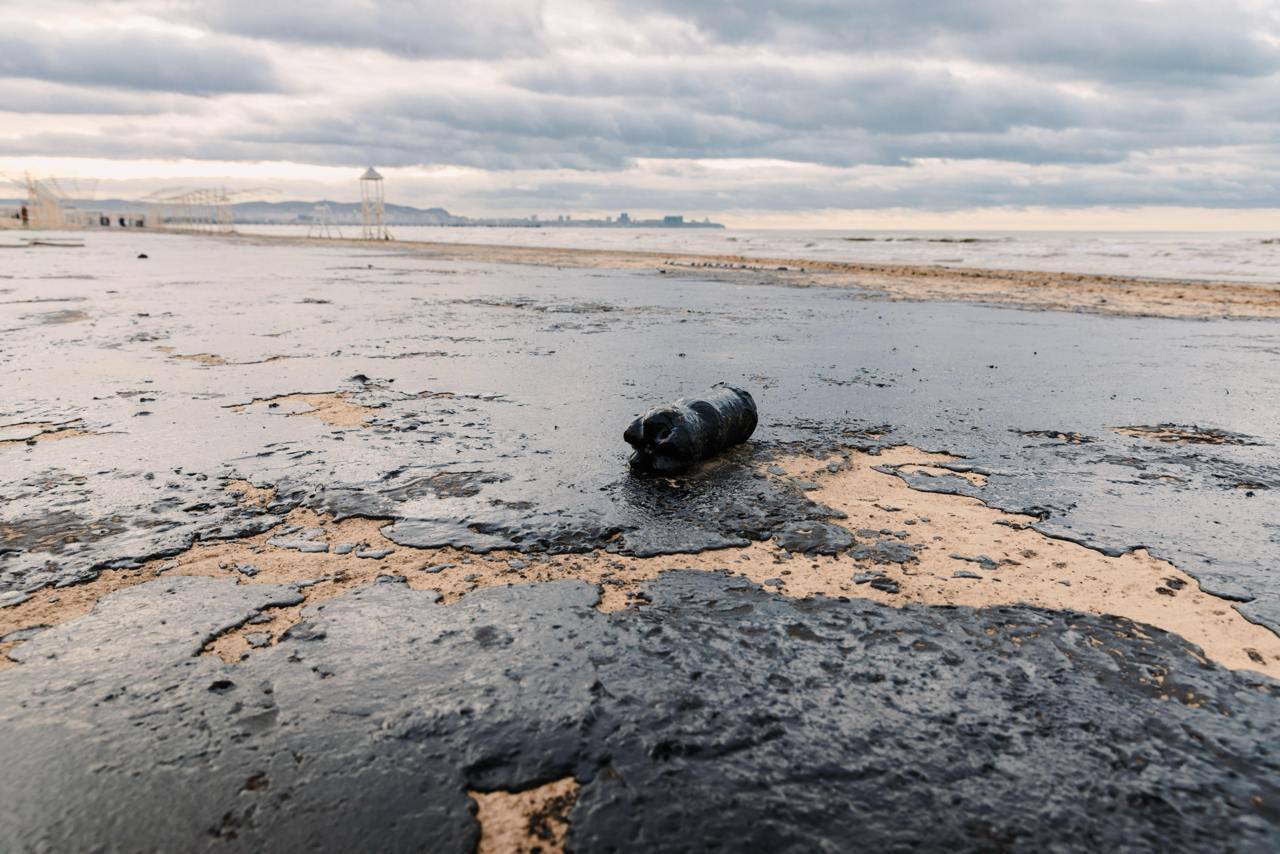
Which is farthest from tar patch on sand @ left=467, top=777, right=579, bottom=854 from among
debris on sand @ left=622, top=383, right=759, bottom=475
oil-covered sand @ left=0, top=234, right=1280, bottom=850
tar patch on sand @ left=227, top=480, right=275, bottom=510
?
debris on sand @ left=622, top=383, right=759, bottom=475

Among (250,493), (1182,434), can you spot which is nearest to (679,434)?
(250,493)

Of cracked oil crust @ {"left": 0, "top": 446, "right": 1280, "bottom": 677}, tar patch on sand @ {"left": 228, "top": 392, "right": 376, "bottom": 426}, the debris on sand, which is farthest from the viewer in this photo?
tar patch on sand @ {"left": 228, "top": 392, "right": 376, "bottom": 426}

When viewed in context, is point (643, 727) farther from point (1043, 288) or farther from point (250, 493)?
point (1043, 288)

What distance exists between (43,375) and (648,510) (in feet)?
18.6

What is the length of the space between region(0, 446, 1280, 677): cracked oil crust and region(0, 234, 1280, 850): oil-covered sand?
0.06 ft

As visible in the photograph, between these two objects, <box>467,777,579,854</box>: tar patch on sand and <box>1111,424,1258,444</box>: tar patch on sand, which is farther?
<box>1111,424,1258,444</box>: tar patch on sand

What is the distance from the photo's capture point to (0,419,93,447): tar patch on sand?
177 inches

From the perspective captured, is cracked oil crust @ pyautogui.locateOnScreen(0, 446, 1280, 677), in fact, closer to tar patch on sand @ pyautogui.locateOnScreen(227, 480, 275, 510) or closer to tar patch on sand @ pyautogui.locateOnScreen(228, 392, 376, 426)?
tar patch on sand @ pyautogui.locateOnScreen(227, 480, 275, 510)

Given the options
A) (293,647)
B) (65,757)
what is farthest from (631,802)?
(65,757)

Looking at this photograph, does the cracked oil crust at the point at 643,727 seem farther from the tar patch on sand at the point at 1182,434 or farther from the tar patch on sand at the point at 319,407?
the tar patch on sand at the point at 1182,434

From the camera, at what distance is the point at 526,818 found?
5.72ft

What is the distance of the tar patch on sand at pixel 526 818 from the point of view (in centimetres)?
166

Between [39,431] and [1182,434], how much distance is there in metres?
7.44

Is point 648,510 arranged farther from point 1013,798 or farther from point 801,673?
point 1013,798
